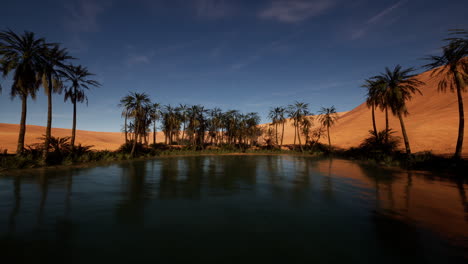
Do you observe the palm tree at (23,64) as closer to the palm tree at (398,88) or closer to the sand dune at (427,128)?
the sand dune at (427,128)

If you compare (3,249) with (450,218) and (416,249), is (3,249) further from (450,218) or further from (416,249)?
(450,218)

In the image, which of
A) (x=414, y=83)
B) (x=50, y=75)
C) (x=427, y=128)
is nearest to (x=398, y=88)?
(x=414, y=83)

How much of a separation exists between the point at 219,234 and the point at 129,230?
7.83ft

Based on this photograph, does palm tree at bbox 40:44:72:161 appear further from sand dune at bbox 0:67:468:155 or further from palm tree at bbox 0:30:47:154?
sand dune at bbox 0:67:468:155

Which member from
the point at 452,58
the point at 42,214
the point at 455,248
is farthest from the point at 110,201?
the point at 452,58

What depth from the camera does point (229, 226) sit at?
5.25 metres

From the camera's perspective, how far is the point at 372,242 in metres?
4.42

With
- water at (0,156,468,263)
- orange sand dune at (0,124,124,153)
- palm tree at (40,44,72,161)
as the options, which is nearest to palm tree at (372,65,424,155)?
water at (0,156,468,263)

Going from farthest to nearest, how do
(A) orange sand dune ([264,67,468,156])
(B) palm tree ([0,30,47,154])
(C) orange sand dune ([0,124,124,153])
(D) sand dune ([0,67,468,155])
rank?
(C) orange sand dune ([0,124,124,153]) → (D) sand dune ([0,67,468,155]) → (A) orange sand dune ([264,67,468,156]) → (B) palm tree ([0,30,47,154])

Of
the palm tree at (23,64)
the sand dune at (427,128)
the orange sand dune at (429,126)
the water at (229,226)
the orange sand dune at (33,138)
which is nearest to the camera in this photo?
the water at (229,226)

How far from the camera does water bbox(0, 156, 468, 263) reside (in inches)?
152

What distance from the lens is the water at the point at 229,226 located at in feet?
12.7

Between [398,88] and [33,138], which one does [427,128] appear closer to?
[398,88]

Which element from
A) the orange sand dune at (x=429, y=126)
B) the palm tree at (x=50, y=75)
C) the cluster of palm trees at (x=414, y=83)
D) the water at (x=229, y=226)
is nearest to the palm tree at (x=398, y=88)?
the cluster of palm trees at (x=414, y=83)
